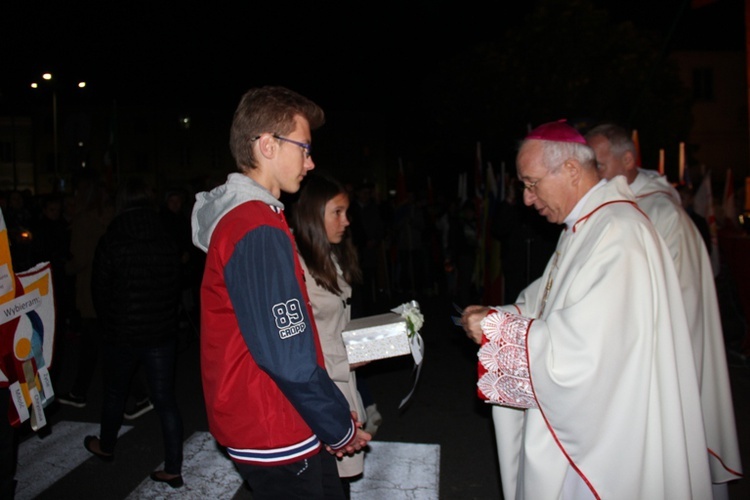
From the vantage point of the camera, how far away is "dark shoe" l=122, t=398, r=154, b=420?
5867mm

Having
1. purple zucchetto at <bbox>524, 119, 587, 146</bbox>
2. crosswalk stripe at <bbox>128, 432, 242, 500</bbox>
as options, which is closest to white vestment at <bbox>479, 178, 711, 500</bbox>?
purple zucchetto at <bbox>524, 119, 587, 146</bbox>

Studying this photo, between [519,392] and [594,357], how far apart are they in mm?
368

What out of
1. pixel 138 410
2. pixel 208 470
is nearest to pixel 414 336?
pixel 208 470

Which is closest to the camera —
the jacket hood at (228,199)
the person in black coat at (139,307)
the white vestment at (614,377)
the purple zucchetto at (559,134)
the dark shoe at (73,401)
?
the jacket hood at (228,199)

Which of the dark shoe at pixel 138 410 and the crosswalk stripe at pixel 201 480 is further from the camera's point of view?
the dark shoe at pixel 138 410

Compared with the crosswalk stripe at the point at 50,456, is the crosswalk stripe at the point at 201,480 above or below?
below

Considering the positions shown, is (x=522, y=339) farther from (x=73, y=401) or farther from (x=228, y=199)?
(x=73, y=401)

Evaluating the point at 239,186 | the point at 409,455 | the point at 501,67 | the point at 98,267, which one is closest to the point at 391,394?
the point at 409,455

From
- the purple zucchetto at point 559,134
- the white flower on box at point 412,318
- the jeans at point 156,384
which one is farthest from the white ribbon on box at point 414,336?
the jeans at point 156,384

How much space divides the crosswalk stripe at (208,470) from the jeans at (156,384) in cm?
22

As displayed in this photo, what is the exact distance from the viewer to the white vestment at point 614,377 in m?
2.35

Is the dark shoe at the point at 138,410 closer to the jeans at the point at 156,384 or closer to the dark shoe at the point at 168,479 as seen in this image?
the jeans at the point at 156,384

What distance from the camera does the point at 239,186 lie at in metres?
2.24

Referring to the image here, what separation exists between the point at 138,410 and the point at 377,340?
3.94 metres
